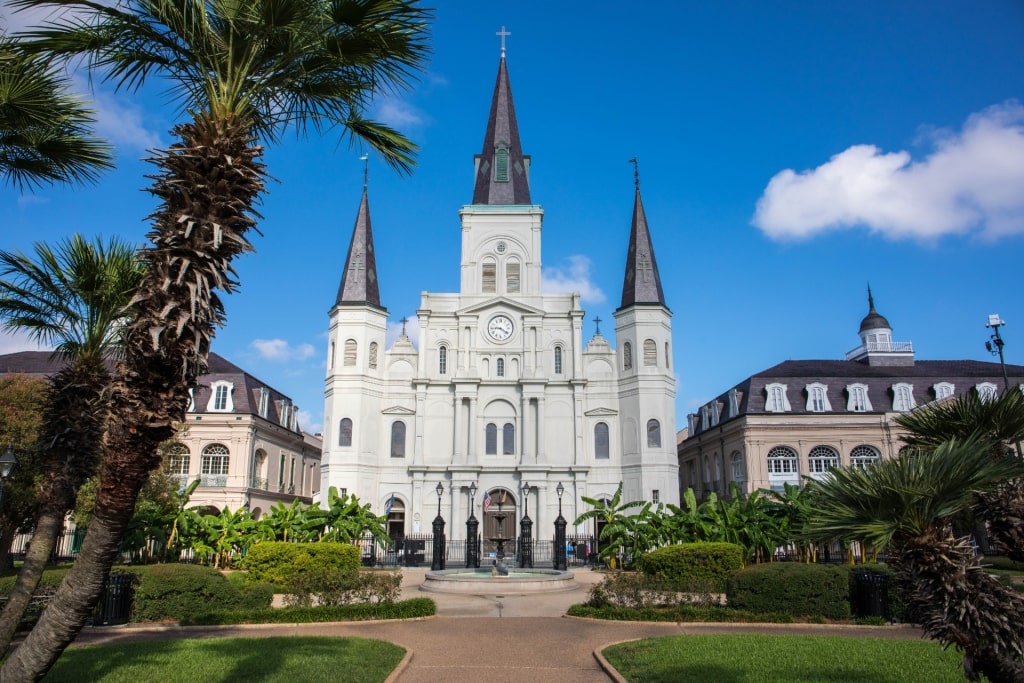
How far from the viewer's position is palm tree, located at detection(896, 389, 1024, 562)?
7531 mm

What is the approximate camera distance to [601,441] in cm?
4222

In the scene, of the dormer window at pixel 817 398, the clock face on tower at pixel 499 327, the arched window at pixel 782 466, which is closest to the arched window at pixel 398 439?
the clock face on tower at pixel 499 327

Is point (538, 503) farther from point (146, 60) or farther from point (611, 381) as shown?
point (146, 60)

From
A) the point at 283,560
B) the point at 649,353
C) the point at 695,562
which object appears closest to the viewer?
the point at 695,562

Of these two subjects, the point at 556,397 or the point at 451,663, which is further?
the point at 556,397

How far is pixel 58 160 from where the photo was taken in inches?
425

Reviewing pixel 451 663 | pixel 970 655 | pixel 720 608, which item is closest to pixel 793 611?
pixel 720 608

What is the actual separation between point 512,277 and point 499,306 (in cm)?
231

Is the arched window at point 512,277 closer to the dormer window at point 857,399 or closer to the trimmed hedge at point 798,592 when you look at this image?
the dormer window at point 857,399

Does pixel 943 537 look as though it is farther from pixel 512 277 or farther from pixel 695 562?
pixel 512 277

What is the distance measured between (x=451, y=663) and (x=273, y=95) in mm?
8633

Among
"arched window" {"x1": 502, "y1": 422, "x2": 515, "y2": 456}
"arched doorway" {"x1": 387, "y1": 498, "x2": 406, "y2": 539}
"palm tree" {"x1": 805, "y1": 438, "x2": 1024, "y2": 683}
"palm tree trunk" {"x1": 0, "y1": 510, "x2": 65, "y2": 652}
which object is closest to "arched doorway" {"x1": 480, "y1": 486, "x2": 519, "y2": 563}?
"arched window" {"x1": 502, "y1": 422, "x2": 515, "y2": 456}

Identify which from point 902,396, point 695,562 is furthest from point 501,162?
point 695,562

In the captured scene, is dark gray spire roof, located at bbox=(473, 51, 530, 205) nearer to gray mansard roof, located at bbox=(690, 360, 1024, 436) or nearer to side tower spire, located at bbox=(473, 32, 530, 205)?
side tower spire, located at bbox=(473, 32, 530, 205)
